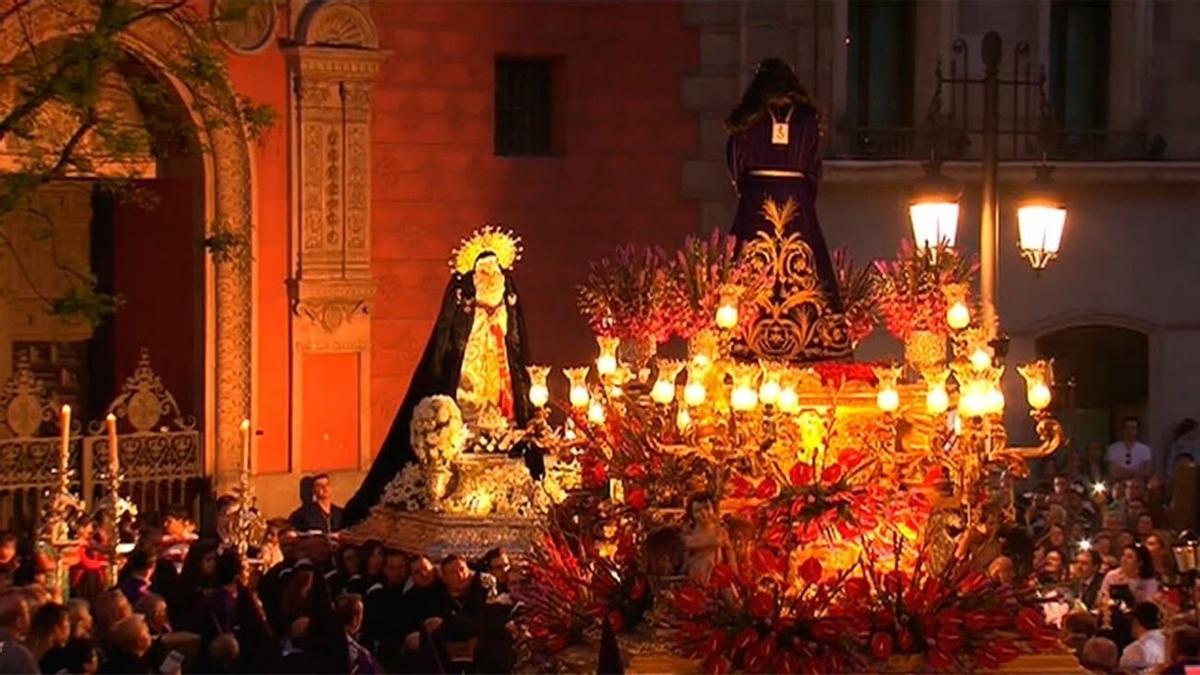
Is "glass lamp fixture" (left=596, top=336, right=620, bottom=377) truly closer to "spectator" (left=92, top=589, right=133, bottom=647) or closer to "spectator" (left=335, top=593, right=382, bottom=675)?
"spectator" (left=335, top=593, right=382, bottom=675)

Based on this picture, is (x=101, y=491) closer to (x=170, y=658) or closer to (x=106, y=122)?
(x=106, y=122)

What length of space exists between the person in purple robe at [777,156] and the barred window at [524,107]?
10954 mm

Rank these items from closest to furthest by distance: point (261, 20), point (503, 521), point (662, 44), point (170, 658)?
point (170, 658), point (503, 521), point (261, 20), point (662, 44)

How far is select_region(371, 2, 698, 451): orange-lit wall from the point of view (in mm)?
25812

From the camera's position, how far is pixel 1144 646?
1572 cm

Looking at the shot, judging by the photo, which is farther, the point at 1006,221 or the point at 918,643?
the point at 1006,221

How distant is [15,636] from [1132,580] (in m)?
7.41

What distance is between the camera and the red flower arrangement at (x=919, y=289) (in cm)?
1521

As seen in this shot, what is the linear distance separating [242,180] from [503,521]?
4.96m

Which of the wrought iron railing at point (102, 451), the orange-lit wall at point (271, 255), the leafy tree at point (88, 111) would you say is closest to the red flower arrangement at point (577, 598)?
the leafy tree at point (88, 111)

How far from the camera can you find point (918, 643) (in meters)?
14.5

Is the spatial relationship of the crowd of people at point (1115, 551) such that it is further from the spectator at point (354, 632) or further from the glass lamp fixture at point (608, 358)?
the spectator at point (354, 632)

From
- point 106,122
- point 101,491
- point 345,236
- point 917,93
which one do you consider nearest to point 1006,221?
point 917,93

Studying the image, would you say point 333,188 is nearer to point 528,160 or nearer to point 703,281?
point 528,160
